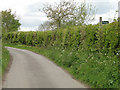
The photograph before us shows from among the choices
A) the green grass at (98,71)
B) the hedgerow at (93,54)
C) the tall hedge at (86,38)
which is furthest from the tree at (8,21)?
the green grass at (98,71)

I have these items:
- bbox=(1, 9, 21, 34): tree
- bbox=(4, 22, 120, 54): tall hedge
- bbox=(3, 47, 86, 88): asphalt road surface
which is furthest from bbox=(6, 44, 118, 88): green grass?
bbox=(1, 9, 21, 34): tree

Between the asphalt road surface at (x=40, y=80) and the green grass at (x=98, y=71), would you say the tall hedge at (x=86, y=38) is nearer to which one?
the green grass at (x=98, y=71)

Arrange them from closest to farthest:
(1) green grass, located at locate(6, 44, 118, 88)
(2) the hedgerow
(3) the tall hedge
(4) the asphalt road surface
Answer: (1) green grass, located at locate(6, 44, 118, 88)
(2) the hedgerow
(4) the asphalt road surface
(3) the tall hedge

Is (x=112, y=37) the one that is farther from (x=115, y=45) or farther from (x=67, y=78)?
(x=67, y=78)

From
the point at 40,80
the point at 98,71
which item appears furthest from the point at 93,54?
the point at 40,80

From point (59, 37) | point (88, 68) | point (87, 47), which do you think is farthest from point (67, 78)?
point (59, 37)

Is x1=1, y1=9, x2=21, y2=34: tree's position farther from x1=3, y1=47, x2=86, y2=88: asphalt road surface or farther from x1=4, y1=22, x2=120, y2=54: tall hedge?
x1=3, y1=47, x2=86, y2=88: asphalt road surface

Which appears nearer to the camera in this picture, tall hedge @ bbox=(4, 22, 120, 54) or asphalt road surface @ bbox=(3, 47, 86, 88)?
asphalt road surface @ bbox=(3, 47, 86, 88)

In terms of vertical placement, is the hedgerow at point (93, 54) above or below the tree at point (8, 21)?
below

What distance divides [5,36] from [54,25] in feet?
46.3

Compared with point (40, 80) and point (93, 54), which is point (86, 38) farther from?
point (40, 80)

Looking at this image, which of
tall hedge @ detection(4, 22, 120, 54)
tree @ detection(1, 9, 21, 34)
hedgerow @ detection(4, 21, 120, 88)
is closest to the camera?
hedgerow @ detection(4, 21, 120, 88)

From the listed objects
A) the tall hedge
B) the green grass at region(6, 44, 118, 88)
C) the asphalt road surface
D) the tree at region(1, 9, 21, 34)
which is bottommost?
the asphalt road surface

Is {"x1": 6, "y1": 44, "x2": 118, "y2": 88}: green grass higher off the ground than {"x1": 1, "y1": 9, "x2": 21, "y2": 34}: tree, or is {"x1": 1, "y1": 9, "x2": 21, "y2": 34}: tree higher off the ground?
{"x1": 1, "y1": 9, "x2": 21, "y2": 34}: tree
